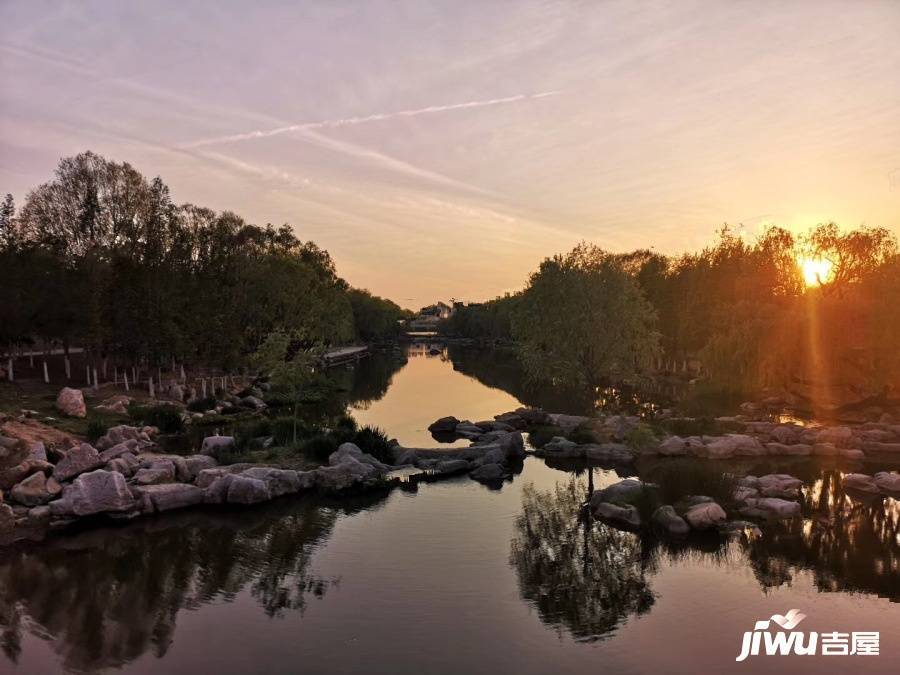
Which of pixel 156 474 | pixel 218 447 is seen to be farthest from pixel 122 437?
pixel 156 474

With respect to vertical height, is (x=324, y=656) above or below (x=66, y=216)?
below

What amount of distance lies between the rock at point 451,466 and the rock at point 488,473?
2.43ft

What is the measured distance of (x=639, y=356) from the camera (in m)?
40.2

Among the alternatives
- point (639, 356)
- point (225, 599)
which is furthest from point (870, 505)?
point (225, 599)

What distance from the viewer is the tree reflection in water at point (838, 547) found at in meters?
20.0

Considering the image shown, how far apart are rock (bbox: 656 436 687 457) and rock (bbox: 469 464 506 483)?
1041 cm

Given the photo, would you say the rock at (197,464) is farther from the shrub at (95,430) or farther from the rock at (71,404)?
the rock at (71,404)

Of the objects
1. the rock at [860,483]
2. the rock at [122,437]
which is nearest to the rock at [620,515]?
the rock at [860,483]

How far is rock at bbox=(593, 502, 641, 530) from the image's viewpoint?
25.5 meters

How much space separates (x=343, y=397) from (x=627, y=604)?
5448 cm

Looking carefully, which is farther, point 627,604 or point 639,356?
point 639,356

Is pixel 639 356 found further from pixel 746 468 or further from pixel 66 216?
pixel 66 216

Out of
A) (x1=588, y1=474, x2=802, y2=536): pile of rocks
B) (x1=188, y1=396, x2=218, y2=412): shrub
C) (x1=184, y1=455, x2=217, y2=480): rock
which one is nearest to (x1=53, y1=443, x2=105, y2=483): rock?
(x1=184, y1=455, x2=217, y2=480): rock

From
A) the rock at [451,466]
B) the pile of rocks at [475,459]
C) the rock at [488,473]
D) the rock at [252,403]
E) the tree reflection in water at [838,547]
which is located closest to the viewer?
the tree reflection in water at [838,547]
